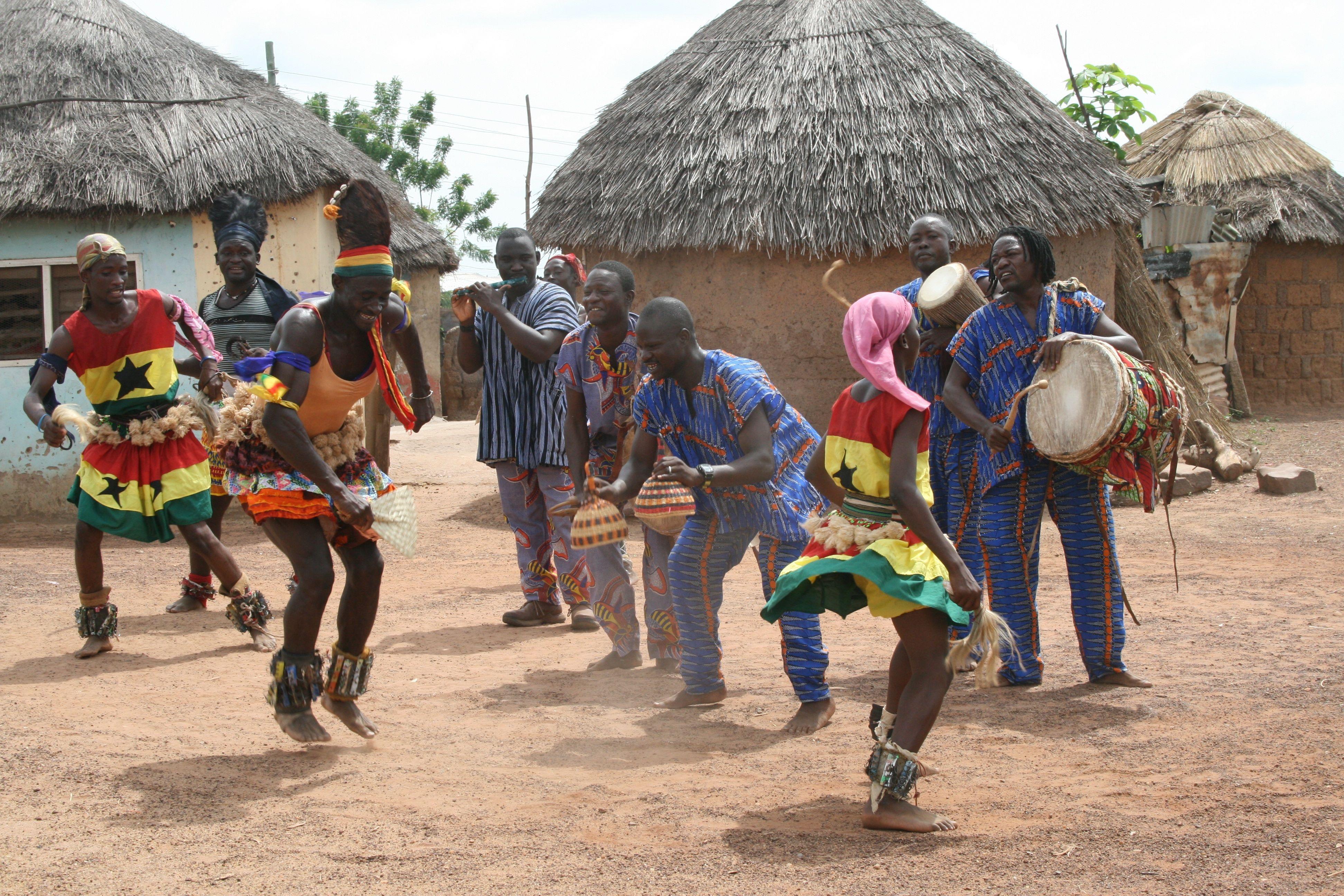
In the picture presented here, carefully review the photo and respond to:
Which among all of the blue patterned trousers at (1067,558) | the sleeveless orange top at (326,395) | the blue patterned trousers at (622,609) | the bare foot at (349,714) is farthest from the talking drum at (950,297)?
the bare foot at (349,714)

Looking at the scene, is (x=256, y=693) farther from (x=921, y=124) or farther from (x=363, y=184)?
(x=921, y=124)

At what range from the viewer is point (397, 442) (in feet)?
→ 55.1

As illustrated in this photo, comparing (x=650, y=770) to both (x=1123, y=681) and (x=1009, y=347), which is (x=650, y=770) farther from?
(x=1009, y=347)

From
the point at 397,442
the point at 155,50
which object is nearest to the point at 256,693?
the point at 155,50

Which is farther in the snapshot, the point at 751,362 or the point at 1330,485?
the point at 1330,485

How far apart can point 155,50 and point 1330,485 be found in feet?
36.2

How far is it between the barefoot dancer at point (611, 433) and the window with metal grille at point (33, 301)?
6613mm

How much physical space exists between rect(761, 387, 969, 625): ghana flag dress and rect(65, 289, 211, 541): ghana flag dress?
3.47 meters

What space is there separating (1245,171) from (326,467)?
15.6 m

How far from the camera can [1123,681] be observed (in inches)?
189

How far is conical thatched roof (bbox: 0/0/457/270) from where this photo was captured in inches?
396

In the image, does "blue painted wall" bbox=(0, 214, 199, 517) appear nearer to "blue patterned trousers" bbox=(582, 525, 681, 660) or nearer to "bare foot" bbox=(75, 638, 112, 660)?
"bare foot" bbox=(75, 638, 112, 660)

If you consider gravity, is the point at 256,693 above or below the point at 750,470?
below

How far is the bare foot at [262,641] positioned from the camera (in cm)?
584
